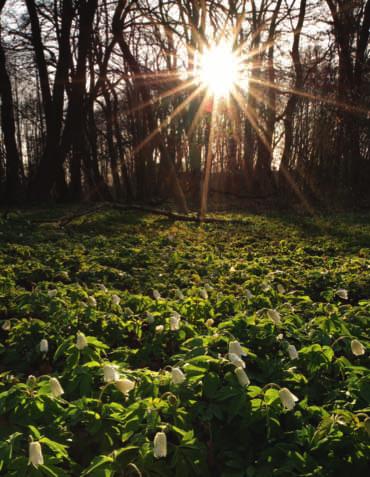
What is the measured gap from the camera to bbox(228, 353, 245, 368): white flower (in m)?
1.85

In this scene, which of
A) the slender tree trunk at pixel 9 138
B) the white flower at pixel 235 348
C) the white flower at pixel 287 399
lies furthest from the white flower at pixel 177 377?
the slender tree trunk at pixel 9 138

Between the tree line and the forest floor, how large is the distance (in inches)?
226

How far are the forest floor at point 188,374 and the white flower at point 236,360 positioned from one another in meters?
0.04

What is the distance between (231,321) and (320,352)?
0.53m

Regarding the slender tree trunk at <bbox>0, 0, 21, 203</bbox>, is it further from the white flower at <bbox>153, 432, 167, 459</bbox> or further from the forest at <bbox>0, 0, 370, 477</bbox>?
the white flower at <bbox>153, 432, 167, 459</bbox>

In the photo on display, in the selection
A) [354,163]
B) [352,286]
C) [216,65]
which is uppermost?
[216,65]

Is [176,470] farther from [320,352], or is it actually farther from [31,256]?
[31,256]

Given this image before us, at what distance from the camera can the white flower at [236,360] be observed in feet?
6.07

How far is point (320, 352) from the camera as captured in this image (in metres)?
2.09

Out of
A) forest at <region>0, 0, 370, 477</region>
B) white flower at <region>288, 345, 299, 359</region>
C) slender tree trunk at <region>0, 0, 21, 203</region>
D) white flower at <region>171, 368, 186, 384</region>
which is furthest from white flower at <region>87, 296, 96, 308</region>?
slender tree trunk at <region>0, 0, 21, 203</region>

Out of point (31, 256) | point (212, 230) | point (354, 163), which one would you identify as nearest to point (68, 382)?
point (31, 256)

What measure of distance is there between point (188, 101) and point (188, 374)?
501 inches

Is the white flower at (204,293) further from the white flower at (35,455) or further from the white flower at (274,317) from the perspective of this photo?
the white flower at (35,455)

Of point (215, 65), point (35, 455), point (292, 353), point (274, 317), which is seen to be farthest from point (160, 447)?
point (215, 65)
